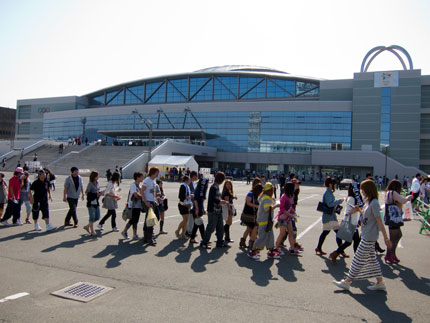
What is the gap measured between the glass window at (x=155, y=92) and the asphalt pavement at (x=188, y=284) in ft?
231

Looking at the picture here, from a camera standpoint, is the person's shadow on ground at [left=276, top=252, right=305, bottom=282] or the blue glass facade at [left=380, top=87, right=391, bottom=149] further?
the blue glass facade at [left=380, top=87, right=391, bottom=149]

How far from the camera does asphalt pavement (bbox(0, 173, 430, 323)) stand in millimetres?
4094

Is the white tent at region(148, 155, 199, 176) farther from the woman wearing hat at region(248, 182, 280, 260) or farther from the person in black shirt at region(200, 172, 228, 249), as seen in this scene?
the woman wearing hat at region(248, 182, 280, 260)

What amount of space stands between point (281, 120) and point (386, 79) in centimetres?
1801

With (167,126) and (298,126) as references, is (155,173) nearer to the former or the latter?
(298,126)

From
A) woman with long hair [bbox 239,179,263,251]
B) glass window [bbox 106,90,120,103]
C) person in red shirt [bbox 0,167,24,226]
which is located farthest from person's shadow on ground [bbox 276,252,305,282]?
glass window [bbox 106,90,120,103]

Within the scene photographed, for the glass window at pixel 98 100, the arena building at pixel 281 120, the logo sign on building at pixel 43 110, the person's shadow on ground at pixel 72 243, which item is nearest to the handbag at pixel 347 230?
the person's shadow on ground at pixel 72 243

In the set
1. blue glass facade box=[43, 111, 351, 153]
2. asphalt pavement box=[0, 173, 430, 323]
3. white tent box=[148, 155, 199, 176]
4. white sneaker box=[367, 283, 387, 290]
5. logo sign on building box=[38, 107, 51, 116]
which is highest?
logo sign on building box=[38, 107, 51, 116]

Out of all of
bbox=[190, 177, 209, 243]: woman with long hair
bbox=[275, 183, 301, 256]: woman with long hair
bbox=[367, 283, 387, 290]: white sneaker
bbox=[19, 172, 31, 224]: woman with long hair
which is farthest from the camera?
bbox=[19, 172, 31, 224]: woman with long hair

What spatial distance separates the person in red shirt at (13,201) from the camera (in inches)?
366

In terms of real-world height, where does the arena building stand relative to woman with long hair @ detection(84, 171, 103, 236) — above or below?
above

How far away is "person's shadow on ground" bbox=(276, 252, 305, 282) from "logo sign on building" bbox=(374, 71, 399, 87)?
56290mm

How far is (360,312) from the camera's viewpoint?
14.1 feet

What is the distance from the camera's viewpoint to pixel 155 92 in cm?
7650
